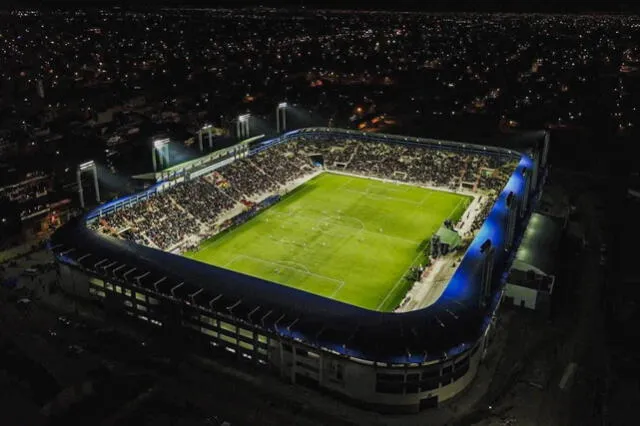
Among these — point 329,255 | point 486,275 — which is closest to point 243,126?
point 329,255

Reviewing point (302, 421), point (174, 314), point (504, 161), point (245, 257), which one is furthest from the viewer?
point (504, 161)

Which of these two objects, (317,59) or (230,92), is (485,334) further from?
(317,59)

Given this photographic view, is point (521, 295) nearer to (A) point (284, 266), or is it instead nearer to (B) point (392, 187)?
(A) point (284, 266)

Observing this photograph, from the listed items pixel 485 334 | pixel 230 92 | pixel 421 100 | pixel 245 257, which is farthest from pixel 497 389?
pixel 230 92

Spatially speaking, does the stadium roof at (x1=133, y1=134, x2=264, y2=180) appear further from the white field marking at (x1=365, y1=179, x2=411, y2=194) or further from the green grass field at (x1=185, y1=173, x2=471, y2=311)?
the white field marking at (x1=365, y1=179, x2=411, y2=194)

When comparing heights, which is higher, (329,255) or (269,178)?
(269,178)

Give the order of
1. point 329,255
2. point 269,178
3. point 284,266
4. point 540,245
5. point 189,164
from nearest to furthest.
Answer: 1. point 540,245
2. point 284,266
3. point 329,255
4. point 189,164
5. point 269,178

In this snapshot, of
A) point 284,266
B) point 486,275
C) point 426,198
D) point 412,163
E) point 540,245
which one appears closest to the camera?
point 486,275
